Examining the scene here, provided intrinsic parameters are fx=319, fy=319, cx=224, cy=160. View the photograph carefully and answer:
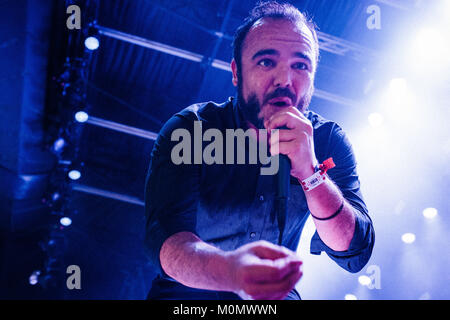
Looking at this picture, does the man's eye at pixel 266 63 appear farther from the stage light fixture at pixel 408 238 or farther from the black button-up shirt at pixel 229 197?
the stage light fixture at pixel 408 238

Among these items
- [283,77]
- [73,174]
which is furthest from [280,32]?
[73,174]

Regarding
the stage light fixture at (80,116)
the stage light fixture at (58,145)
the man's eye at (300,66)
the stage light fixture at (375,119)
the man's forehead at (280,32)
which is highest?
the man's forehead at (280,32)

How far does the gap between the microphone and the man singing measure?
0.10 feet

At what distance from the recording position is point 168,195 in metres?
1.18

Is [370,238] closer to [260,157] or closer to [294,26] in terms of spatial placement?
[260,157]

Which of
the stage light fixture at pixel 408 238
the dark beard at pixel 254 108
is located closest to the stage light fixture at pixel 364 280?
the stage light fixture at pixel 408 238

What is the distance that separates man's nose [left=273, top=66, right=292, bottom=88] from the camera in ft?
4.58

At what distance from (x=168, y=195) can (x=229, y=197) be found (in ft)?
1.13

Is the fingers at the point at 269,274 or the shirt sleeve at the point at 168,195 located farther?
the shirt sleeve at the point at 168,195

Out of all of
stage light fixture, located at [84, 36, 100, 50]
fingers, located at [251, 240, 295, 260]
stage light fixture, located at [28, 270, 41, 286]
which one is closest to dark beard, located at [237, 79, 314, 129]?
fingers, located at [251, 240, 295, 260]

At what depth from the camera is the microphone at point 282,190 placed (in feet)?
3.45

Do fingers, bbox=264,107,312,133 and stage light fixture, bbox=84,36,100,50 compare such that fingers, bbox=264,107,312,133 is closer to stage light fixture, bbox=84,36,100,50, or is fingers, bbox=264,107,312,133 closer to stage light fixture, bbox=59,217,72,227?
stage light fixture, bbox=84,36,100,50

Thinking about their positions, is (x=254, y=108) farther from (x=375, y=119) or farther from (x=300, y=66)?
(x=375, y=119)

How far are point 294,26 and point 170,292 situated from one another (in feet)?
4.52
